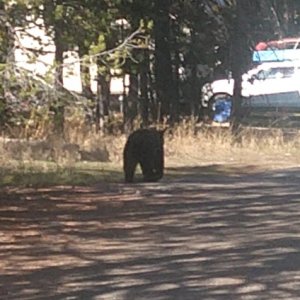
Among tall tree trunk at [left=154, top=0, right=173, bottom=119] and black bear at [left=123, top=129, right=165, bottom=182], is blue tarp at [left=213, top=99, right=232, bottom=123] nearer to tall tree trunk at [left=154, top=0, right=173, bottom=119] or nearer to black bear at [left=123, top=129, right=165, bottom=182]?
tall tree trunk at [left=154, top=0, right=173, bottom=119]

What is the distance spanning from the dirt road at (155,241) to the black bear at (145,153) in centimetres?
38

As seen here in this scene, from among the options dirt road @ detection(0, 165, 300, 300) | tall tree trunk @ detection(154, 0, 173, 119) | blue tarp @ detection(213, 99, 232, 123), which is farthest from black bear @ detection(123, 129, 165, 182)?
blue tarp @ detection(213, 99, 232, 123)

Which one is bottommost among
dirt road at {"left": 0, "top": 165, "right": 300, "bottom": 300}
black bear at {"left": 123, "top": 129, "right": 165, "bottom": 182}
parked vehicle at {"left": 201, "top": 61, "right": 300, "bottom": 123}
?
dirt road at {"left": 0, "top": 165, "right": 300, "bottom": 300}

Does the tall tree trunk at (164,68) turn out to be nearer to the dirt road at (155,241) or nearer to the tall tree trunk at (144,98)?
the tall tree trunk at (144,98)

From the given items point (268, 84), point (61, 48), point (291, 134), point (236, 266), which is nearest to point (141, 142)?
point (61, 48)

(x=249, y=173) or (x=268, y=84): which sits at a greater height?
(x=268, y=84)

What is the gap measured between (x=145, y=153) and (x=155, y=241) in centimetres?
597

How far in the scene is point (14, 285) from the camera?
9477mm

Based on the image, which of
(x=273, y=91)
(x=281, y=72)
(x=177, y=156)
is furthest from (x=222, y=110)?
(x=177, y=156)

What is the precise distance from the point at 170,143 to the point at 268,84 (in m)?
16.3

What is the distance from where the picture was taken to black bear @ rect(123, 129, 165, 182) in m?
17.5

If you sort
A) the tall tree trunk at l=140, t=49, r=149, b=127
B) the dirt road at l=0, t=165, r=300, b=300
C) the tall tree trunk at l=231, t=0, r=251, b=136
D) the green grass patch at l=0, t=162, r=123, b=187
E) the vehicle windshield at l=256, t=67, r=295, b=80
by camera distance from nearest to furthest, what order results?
the dirt road at l=0, t=165, r=300, b=300 → the green grass patch at l=0, t=162, r=123, b=187 → the tall tree trunk at l=231, t=0, r=251, b=136 → the tall tree trunk at l=140, t=49, r=149, b=127 → the vehicle windshield at l=256, t=67, r=295, b=80

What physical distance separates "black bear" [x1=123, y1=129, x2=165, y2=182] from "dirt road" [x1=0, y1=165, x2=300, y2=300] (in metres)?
0.38

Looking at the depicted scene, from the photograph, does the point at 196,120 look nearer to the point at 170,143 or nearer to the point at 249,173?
the point at 170,143
